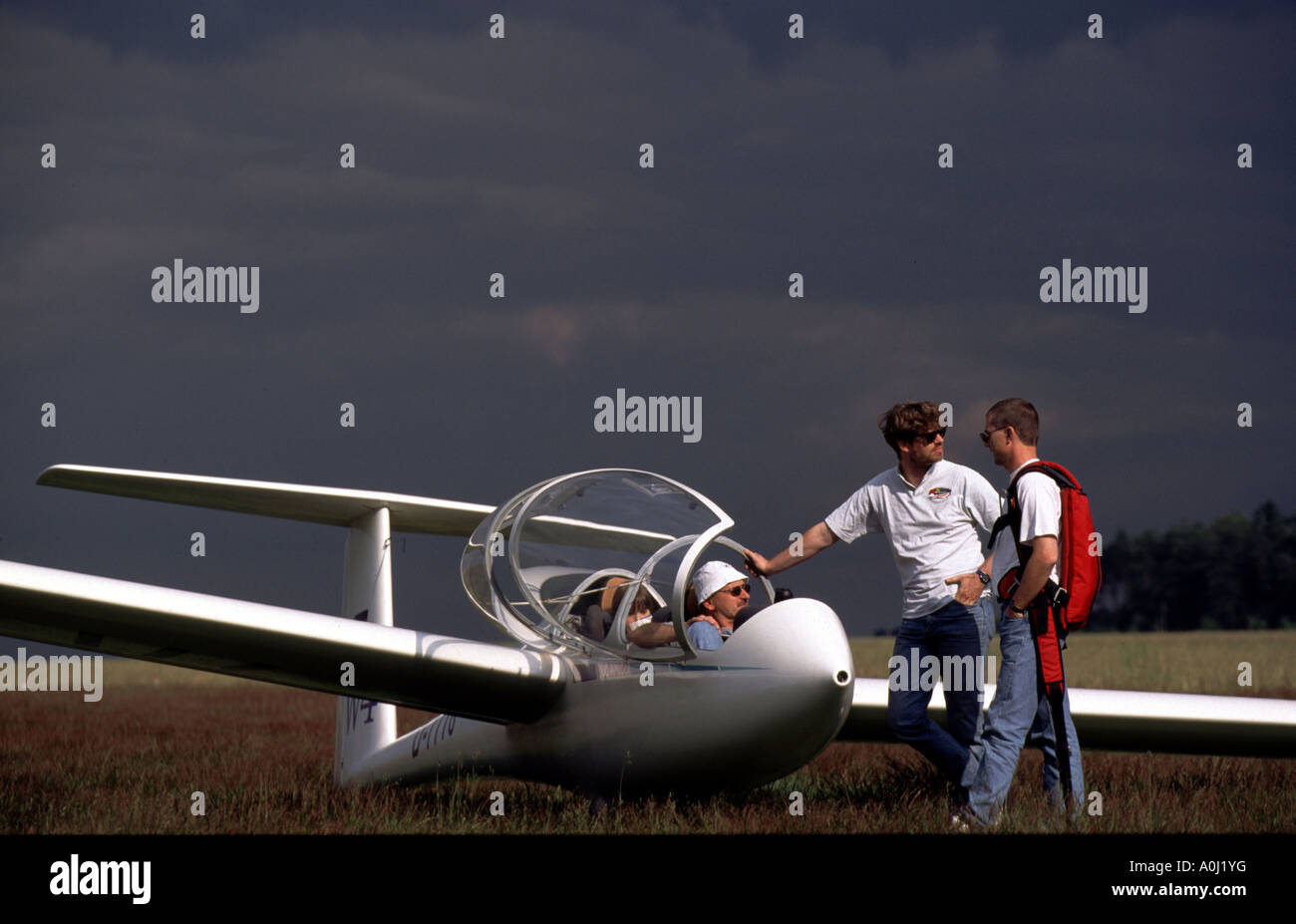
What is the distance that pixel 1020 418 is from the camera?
647 cm

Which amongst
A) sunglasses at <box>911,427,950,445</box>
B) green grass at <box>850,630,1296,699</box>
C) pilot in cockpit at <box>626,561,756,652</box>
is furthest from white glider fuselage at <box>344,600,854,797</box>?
green grass at <box>850,630,1296,699</box>

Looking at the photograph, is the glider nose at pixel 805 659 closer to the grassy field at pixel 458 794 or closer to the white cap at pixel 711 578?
the white cap at pixel 711 578

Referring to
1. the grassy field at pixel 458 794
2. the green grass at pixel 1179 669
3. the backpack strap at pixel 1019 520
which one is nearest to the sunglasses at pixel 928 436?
the backpack strap at pixel 1019 520

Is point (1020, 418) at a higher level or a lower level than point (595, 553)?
higher

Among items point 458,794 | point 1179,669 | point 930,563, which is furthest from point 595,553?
point 1179,669

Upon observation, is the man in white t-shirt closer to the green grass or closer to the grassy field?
the grassy field

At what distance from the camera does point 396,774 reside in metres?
9.62

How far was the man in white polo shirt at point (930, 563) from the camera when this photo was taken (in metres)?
6.83

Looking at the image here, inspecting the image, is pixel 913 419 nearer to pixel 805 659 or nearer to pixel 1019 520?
pixel 1019 520

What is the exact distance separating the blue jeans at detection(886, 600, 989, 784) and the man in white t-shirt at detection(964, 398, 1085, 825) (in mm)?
400

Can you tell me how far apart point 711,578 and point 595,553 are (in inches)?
29.2
